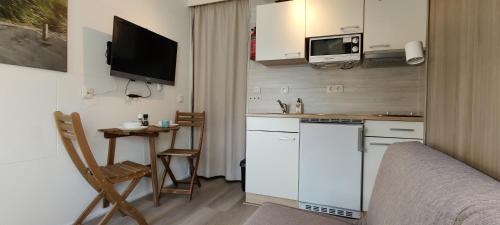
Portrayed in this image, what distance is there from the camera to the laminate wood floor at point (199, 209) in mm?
2164

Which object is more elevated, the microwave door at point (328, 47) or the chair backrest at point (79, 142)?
the microwave door at point (328, 47)

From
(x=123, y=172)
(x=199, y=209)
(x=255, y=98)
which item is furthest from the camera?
(x=255, y=98)

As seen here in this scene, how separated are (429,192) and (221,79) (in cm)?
298

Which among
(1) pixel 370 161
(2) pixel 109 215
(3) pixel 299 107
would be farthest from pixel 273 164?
(2) pixel 109 215

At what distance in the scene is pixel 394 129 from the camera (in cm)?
211

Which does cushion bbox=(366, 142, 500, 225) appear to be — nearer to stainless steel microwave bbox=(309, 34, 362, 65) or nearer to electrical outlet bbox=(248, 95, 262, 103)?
stainless steel microwave bbox=(309, 34, 362, 65)

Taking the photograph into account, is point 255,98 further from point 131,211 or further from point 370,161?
point 131,211

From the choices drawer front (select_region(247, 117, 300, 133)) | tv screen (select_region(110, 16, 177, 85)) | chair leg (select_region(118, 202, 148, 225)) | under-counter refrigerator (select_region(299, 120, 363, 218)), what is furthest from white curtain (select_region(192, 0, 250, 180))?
chair leg (select_region(118, 202, 148, 225))

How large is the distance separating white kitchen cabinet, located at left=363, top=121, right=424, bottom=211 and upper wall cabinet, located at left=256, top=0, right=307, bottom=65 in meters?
0.97

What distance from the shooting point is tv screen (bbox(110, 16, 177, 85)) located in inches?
87.2

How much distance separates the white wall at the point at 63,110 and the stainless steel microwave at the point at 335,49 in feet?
5.95

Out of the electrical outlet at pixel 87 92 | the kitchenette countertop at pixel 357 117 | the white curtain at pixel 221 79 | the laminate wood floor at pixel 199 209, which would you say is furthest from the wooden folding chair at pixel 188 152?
the electrical outlet at pixel 87 92

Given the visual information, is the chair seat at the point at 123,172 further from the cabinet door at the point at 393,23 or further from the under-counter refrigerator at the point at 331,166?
the cabinet door at the point at 393,23

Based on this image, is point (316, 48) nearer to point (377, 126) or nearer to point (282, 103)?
point (282, 103)
